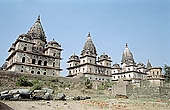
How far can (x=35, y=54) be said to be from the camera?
42.6 metres

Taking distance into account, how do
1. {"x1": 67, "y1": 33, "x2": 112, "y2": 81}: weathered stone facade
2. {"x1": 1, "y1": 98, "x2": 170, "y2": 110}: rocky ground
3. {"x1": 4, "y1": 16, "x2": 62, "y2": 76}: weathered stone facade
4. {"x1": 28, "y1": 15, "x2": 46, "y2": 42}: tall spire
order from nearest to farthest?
{"x1": 1, "y1": 98, "x2": 170, "y2": 110}: rocky ground < {"x1": 4, "y1": 16, "x2": 62, "y2": 76}: weathered stone facade < {"x1": 28, "y1": 15, "x2": 46, "y2": 42}: tall spire < {"x1": 67, "y1": 33, "x2": 112, "y2": 81}: weathered stone facade

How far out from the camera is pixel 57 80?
33531 mm

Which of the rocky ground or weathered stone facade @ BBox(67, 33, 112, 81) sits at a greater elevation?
weathered stone facade @ BBox(67, 33, 112, 81)

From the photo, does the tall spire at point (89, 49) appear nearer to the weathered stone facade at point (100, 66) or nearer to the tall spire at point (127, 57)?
the weathered stone facade at point (100, 66)

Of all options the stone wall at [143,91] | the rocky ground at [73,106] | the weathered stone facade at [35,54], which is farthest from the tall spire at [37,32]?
the rocky ground at [73,106]

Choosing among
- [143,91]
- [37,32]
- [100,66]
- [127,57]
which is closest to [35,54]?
[37,32]

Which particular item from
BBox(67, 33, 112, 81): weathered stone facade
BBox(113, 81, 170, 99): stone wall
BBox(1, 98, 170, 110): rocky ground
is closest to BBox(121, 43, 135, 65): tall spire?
BBox(67, 33, 112, 81): weathered stone facade

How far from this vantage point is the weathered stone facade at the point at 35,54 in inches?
1581

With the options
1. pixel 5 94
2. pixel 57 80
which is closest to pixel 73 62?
pixel 57 80

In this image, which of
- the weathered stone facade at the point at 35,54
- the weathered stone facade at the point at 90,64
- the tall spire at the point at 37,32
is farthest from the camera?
the weathered stone facade at the point at 90,64

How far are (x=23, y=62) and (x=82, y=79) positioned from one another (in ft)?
49.1

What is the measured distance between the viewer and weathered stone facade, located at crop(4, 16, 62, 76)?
132 ft

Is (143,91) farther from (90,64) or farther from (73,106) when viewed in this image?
(90,64)

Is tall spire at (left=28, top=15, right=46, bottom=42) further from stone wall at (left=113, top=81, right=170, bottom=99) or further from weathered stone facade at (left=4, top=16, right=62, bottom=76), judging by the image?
stone wall at (left=113, top=81, right=170, bottom=99)
